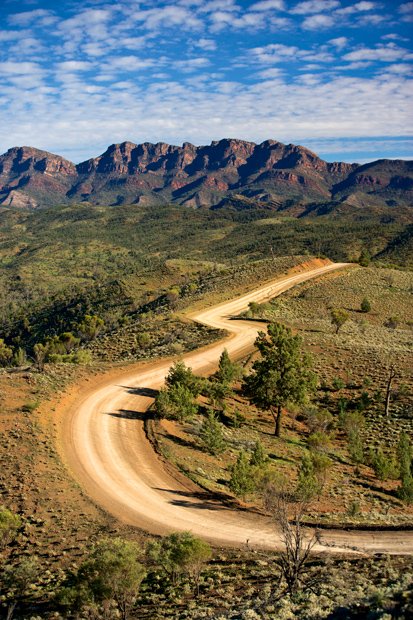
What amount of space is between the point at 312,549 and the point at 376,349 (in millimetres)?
37285

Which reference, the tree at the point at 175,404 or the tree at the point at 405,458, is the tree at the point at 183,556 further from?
the tree at the point at 405,458

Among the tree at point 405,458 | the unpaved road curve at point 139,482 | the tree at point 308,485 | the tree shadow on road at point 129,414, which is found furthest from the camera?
the tree shadow on road at point 129,414

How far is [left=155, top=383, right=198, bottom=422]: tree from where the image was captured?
32.8m

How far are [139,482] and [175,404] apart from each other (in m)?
8.30

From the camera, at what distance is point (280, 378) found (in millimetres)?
34938

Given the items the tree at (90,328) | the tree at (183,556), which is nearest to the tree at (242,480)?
the tree at (183,556)

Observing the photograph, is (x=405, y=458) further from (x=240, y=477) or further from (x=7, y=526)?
(x=7, y=526)

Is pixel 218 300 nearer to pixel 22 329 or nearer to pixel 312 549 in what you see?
pixel 312 549

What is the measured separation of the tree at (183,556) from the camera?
17.0 m

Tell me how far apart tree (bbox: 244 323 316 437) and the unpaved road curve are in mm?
8685

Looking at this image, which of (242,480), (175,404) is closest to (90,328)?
(175,404)

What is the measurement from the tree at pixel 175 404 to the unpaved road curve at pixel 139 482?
6.06ft

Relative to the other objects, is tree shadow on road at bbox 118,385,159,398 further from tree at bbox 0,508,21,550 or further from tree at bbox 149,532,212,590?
tree at bbox 149,532,212,590

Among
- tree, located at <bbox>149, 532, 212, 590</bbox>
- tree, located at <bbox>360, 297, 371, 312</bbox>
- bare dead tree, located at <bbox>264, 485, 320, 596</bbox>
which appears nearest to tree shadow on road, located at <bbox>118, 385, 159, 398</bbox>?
bare dead tree, located at <bbox>264, 485, 320, 596</bbox>
